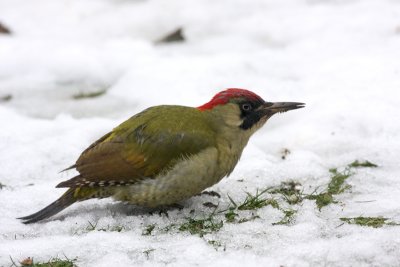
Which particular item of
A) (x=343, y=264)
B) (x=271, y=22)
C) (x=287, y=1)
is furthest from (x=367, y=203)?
(x=287, y=1)

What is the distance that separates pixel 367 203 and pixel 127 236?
157 cm

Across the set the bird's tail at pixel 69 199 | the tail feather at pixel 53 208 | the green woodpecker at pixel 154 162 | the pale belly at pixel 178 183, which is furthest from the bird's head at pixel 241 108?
the tail feather at pixel 53 208

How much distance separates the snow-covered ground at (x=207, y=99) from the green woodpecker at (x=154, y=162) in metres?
0.17

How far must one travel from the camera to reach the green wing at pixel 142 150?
12.5 ft

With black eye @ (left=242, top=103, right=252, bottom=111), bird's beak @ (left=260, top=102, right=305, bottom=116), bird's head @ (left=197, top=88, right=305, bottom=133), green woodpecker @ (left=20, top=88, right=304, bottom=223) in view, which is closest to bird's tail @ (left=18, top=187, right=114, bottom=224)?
green woodpecker @ (left=20, top=88, right=304, bottom=223)

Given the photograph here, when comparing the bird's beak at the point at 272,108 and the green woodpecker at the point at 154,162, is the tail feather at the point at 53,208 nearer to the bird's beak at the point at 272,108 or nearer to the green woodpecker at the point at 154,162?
the green woodpecker at the point at 154,162

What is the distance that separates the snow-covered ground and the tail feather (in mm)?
50

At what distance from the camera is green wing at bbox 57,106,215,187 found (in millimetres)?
3816

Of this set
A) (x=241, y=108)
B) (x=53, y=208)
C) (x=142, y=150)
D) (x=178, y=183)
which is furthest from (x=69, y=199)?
(x=241, y=108)

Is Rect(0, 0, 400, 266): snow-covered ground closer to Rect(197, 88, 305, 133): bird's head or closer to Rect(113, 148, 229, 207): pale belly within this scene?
Rect(113, 148, 229, 207): pale belly

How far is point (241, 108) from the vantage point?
411 centimetres

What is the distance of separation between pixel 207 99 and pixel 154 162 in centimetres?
234

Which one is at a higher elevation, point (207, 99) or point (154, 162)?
point (207, 99)

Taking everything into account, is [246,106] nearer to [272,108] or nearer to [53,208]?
[272,108]
